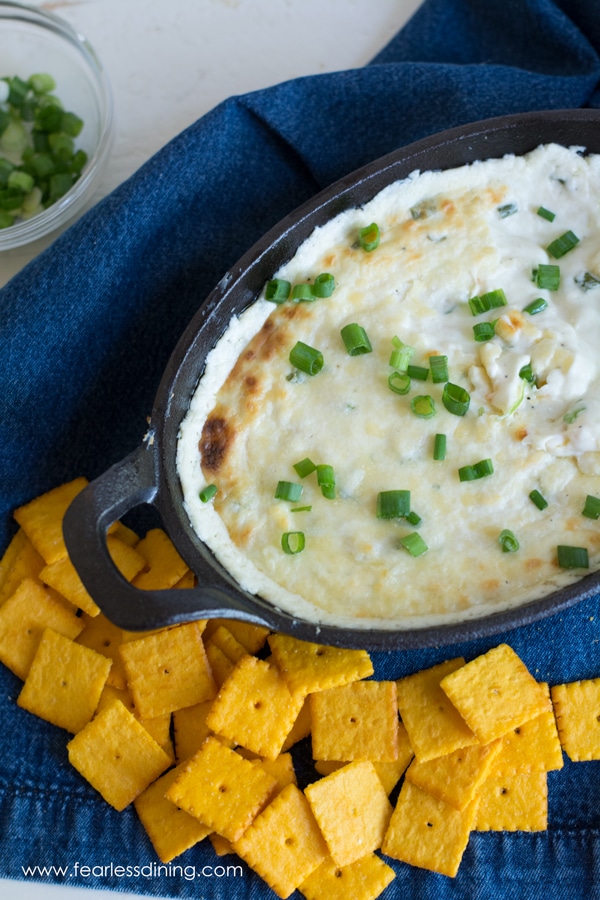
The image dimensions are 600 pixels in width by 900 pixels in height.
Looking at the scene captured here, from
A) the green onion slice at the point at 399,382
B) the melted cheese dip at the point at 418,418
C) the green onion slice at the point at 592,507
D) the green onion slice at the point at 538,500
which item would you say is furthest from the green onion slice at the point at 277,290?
the green onion slice at the point at 592,507

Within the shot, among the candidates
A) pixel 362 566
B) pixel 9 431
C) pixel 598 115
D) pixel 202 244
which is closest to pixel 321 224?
pixel 202 244

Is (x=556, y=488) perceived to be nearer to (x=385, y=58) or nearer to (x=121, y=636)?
(x=121, y=636)

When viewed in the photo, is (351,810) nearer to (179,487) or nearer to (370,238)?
(179,487)

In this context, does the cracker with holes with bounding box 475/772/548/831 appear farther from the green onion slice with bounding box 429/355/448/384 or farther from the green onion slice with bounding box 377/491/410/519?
the green onion slice with bounding box 429/355/448/384

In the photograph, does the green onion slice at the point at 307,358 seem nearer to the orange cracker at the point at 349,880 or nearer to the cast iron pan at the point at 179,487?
the cast iron pan at the point at 179,487

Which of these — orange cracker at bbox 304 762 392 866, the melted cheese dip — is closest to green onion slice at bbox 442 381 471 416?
the melted cheese dip

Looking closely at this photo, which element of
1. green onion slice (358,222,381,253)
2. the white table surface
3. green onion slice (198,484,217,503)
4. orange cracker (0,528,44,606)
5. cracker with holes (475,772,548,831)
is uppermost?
the white table surface
